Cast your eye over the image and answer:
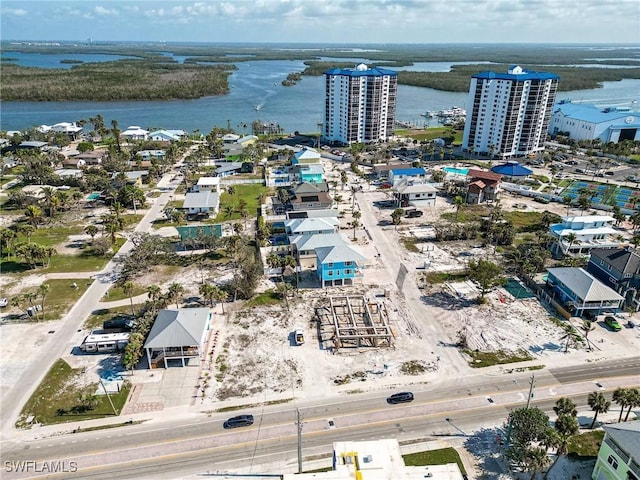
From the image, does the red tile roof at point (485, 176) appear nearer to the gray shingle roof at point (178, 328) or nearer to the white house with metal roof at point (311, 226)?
the white house with metal roof at point (311, 226)

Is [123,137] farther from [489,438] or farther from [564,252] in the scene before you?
[489,438]

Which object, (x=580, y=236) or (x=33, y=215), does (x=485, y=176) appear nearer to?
(x=580, y=236)

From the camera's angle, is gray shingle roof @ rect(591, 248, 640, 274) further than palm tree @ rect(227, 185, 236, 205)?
No

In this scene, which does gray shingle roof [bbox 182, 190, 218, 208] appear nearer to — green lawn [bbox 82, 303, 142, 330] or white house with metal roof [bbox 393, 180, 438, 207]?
green lawn [bbox 82, 303, 142, 330]

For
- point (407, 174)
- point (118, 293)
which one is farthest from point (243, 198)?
point (118, 293)

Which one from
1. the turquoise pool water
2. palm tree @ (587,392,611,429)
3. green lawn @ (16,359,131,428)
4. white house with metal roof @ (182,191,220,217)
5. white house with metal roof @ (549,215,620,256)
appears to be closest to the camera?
palm tree @ (587,392,611,429)

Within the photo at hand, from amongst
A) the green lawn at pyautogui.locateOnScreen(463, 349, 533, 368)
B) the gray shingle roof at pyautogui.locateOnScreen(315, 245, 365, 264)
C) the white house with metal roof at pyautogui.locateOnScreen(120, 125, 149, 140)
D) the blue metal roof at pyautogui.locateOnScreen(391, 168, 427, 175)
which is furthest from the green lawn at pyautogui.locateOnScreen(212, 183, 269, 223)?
the white house with metal roof at pyautogui.locateOnScreen(120, 125, 149, 140)

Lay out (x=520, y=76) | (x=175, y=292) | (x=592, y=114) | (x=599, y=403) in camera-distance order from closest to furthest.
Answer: (x=599, y=403), (x=175, y=292), (x=520, y=76), (x=592, y=114)
